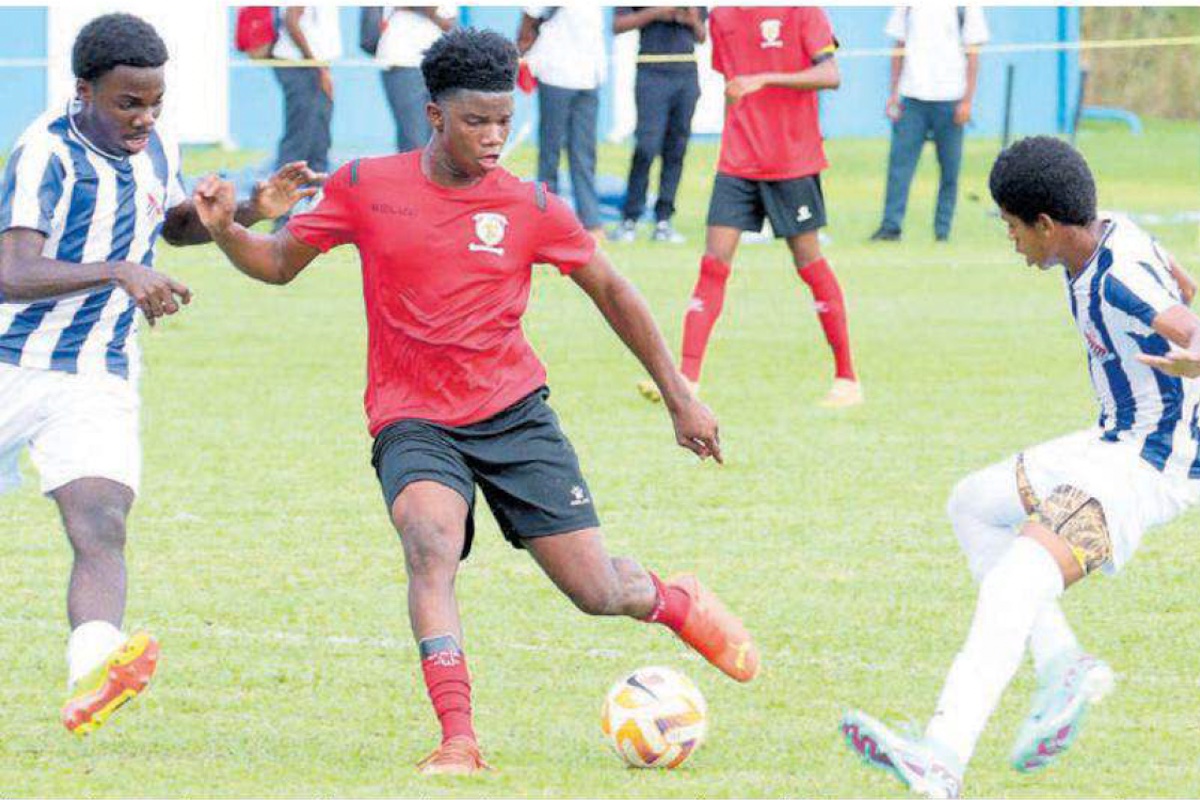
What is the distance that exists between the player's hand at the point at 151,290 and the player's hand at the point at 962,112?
1487cm

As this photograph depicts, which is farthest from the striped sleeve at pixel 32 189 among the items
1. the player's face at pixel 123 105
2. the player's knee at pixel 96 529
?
the player's knee at pixel 96 529

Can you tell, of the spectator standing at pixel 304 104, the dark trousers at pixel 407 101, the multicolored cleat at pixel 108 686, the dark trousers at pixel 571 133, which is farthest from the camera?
the dark trousers at pixel 571 133

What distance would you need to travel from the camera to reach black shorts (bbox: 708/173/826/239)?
1158 centimetres

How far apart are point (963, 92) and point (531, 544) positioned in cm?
1456

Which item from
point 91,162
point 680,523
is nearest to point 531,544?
point 91,162

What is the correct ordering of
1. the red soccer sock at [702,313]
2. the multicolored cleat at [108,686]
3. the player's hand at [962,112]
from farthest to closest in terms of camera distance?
the player's hand at [962,112], the red soccer sock at [702,313], the multicolored cleat at [108,686]

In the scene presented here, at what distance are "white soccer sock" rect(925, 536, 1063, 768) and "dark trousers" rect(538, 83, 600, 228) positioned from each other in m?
13.5

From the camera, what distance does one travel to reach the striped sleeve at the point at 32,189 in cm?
605

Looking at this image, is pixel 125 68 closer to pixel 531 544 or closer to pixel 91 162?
pixel 91 162

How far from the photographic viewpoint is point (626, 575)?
6.29 metres

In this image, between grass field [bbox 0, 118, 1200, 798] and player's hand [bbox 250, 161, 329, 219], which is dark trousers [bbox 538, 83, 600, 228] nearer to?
grass field [bbox 0, 118, 1200, 798]

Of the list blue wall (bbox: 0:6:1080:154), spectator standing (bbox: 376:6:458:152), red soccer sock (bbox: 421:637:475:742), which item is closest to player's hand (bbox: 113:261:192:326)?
red soccer sock (bbox: 421:637:475:742)

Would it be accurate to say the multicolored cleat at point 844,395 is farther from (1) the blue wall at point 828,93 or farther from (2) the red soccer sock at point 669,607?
(1) the blue wall at point 828,93

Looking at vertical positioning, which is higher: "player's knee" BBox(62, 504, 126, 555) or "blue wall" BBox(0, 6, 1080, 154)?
"player's knee" BBox(62, 504, 126, 555)
